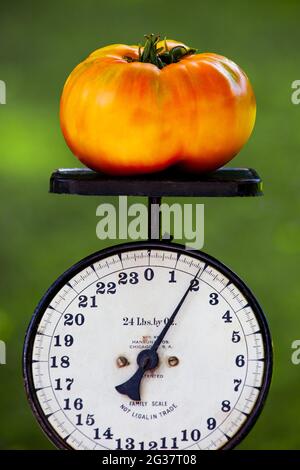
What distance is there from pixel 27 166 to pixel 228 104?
1.27 m

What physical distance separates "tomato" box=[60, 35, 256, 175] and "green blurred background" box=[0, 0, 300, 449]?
3.81 ft

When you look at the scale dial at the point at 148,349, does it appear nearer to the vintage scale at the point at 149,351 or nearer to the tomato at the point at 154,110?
the vintage scale at the point at 149,351

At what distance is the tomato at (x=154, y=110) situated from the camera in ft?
4.05

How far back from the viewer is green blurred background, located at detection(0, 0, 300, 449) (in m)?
2.44

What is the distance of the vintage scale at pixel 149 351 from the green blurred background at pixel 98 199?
1.12m

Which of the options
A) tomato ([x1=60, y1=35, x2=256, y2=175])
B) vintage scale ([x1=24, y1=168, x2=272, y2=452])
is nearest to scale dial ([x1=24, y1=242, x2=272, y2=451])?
vintage scale ([x1=24, y1=168, x2=272, y2=452])

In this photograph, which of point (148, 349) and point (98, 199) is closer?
point (148, 349)

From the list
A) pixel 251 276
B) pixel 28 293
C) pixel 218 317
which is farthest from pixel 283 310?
pixel 218 317

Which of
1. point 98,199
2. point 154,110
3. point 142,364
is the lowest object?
point 142,364

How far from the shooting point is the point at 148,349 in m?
1.30

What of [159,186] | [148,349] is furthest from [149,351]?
[159,186]

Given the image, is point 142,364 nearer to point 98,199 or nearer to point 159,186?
point 159,186

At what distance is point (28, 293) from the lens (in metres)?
2.44

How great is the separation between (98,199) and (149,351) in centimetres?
117
